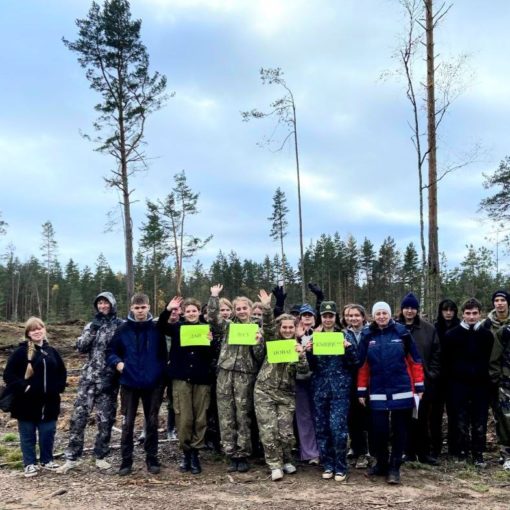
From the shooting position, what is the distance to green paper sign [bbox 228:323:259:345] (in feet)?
21.4

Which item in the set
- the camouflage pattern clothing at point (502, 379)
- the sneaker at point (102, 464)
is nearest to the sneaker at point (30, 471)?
the sneaker at point (102, 464)

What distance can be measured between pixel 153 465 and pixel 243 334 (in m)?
2.14

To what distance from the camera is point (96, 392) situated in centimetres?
707

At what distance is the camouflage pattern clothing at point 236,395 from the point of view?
6.61 metres

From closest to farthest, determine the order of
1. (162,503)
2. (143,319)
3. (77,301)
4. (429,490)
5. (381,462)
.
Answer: (162,503) < (429,490) < (381,462) < (143,319) < (77,301)

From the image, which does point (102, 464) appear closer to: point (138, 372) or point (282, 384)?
point (138, 372)

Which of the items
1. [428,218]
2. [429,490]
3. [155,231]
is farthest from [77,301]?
[429,490]

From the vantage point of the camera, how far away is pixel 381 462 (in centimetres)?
637

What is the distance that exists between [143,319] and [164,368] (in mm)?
741

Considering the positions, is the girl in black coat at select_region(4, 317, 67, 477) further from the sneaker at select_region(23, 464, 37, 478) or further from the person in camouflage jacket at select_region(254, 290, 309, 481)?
the person in camouflage jacket at select_region(254, 290, 309, 481)

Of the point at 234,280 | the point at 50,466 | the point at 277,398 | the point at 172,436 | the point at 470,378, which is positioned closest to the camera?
the point at 277,398

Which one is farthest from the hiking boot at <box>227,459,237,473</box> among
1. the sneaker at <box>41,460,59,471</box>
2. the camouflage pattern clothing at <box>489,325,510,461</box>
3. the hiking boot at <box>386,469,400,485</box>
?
the camouflage pattern clothing at <box>489,325,510,461</box>

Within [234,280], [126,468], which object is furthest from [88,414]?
[234,280]

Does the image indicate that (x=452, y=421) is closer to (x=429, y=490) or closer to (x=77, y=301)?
(x=429, y=490)
